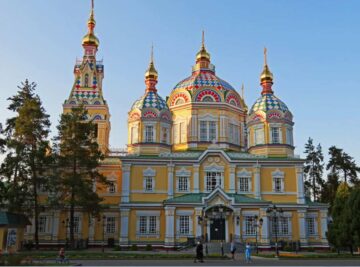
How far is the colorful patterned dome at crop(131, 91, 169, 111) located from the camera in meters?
41.7

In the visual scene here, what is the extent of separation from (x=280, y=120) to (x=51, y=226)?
23.8 metres

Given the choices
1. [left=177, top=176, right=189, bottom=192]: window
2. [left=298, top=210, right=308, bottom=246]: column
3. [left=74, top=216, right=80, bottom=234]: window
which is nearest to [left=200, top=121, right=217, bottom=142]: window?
[left=177, top=176, right=189, bottom=192]: window

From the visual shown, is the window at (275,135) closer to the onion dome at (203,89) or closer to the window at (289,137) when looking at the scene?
the window at (289,137)

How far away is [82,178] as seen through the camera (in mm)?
35906

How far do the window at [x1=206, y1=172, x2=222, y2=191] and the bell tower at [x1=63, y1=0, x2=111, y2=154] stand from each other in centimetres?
1136

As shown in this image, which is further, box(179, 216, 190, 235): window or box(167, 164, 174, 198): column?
box(167, 164, 174, 198): column

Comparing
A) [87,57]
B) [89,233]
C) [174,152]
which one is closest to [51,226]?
[89,233]

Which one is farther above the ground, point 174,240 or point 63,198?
point 63,198

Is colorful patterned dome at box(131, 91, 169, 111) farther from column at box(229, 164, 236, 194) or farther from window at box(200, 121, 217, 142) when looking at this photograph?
column at box(229, 164, 236, 194)

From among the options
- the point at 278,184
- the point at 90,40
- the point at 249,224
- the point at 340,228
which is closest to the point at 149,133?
the point at 249,224

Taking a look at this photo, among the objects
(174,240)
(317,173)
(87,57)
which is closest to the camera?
(174,240)

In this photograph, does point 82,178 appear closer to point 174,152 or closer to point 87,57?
point 174,152

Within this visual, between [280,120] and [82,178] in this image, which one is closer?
[82,178]

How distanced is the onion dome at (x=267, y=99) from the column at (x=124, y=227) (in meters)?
16.0
